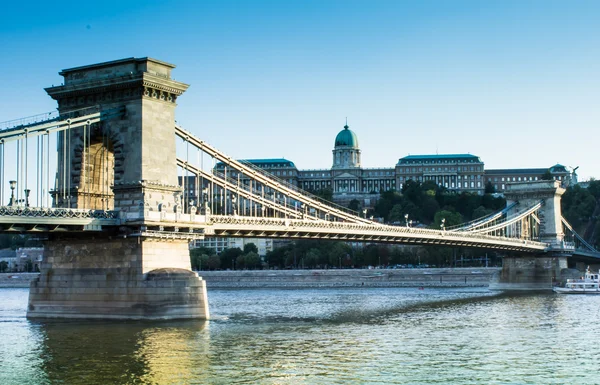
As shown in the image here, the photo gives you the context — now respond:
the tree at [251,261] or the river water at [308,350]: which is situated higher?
the tree at [251,261]

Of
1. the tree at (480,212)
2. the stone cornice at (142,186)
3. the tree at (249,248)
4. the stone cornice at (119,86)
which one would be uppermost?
the stone cornice at (119,86)

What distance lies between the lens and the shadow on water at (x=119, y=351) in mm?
30297

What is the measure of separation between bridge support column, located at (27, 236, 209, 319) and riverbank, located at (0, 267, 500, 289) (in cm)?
6826

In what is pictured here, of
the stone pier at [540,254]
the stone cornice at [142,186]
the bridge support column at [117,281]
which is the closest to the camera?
the bridge support column at [117,281]

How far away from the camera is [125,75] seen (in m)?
46.5

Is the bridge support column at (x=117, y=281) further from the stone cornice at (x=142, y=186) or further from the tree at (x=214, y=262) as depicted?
the tree at (x=214, y=262)

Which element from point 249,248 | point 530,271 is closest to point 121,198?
point 530,271

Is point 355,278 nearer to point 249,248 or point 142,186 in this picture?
point 249,248

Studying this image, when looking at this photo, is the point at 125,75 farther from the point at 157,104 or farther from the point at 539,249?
the point at 539,249

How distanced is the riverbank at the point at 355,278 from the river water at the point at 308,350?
58.7m

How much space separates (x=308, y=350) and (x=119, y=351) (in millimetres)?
7154

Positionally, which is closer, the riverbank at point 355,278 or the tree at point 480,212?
the riverbank at point 355,278

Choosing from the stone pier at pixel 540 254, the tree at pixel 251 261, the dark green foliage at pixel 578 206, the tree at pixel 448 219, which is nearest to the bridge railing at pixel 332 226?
the stone pier at pixel 540 254

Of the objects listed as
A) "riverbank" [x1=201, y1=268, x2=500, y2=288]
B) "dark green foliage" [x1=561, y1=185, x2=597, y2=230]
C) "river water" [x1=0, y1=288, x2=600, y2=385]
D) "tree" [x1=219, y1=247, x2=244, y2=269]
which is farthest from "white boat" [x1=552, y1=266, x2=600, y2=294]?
"tree" [x1=219, y1=247, x2=244, y2=269]
